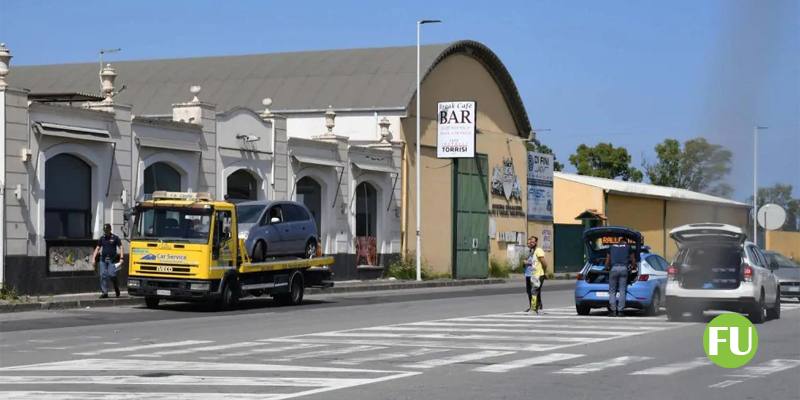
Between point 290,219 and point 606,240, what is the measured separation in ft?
26.7

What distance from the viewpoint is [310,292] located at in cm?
3862

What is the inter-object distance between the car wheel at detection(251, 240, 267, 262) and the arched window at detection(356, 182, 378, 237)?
17.0m

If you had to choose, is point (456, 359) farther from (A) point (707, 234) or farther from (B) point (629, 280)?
(B) point (629, 280)

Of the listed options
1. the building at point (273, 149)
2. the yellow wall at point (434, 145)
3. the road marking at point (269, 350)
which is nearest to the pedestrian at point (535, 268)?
the road marking at point (269, 350)

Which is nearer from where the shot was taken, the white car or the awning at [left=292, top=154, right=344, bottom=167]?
the white car

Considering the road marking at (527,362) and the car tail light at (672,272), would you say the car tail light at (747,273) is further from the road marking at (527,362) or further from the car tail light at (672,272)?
the road marking at (527,362)

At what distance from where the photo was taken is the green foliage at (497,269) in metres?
56.2

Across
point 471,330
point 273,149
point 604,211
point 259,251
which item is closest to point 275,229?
point 259,251

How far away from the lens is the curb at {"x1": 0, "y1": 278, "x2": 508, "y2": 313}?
28.0m

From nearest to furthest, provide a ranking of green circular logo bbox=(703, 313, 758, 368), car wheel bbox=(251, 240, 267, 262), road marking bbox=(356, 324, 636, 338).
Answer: green circular logo bbox=(703, 313, 758, 368) → road marking bbox=(356, 324, 636, 338) → car wheel bbox=(251, 240, 267, 262)

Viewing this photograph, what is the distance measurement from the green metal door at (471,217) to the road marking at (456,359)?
34826 millimetres

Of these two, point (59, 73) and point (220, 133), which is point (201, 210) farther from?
point (59, 73)

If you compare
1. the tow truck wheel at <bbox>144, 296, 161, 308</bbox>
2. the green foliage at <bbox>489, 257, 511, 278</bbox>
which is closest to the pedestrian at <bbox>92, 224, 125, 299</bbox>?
the tow truck wheel at <bbox>144, 296, 161, 308</bbox>

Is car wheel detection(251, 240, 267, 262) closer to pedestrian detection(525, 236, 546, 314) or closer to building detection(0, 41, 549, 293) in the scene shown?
building detection(0, 41, 549, 293)
